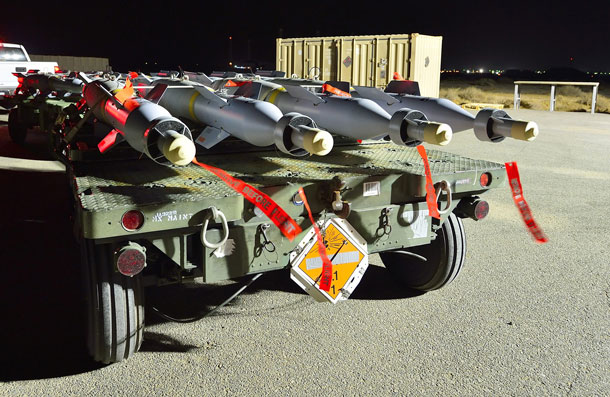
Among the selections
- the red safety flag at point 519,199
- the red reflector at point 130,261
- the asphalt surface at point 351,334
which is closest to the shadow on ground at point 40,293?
the asphalt surface at point 351,334

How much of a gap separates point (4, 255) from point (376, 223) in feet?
12.8

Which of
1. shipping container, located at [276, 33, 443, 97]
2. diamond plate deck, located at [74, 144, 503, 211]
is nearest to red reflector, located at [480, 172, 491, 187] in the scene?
diamond plate deck, located at [74, 144, 503, 211]

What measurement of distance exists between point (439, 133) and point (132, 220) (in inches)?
78.4

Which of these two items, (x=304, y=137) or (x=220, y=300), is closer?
(x=304, y=137)

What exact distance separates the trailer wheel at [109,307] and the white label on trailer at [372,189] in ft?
5.07

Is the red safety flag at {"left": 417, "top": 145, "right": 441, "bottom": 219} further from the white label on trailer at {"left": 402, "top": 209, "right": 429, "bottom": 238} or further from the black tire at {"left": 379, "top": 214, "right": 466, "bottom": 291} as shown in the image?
the black tire at {"left": 379, "top": 214, "right": 466, "bottom": 291}

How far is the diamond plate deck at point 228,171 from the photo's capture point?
132 inches

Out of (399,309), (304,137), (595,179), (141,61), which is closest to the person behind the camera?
(304,137)

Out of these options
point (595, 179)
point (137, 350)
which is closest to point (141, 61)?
point (595, 179)

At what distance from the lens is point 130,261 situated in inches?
128

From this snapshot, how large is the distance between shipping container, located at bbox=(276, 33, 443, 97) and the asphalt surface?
446 inches

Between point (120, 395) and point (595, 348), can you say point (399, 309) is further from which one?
point (120, 395)

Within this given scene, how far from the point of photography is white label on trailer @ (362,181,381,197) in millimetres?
3879

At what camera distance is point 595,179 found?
1019 cm
